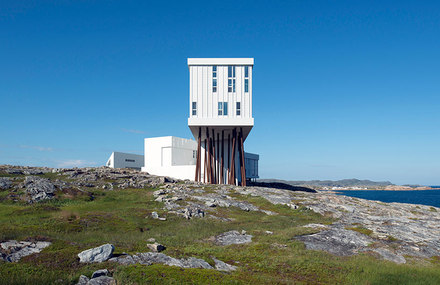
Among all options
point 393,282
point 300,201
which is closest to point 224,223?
point 393,282

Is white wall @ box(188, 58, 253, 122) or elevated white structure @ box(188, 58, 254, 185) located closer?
elevated white structure @ box(188, 58, 254, 185)

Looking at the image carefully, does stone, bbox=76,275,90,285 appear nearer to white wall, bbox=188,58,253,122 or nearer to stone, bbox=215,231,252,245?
stone, bbox=215,231,252,245

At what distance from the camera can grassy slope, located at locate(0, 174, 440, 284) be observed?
13172mm

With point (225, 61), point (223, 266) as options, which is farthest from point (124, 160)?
point (223, 266)

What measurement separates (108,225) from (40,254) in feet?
32.1

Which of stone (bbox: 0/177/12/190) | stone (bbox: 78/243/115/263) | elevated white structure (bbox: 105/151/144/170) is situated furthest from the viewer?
elevated white structure (bbox: 105/151/144/170)

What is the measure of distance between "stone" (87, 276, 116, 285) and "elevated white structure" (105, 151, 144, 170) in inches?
3282

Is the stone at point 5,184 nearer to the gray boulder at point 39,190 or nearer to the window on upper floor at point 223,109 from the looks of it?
the gray boulder at point 39,190

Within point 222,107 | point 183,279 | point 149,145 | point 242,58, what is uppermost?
point 242,58

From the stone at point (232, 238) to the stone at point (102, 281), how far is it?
10731 mm

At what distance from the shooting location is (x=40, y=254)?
15.2 meters

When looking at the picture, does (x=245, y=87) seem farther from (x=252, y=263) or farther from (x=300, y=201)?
(x=252, y=263)

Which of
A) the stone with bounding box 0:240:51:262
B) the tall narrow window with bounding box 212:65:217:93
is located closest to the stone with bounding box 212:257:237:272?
the stone with bounding box 0:240:51:262

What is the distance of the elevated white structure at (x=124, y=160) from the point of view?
91875 millimetres
